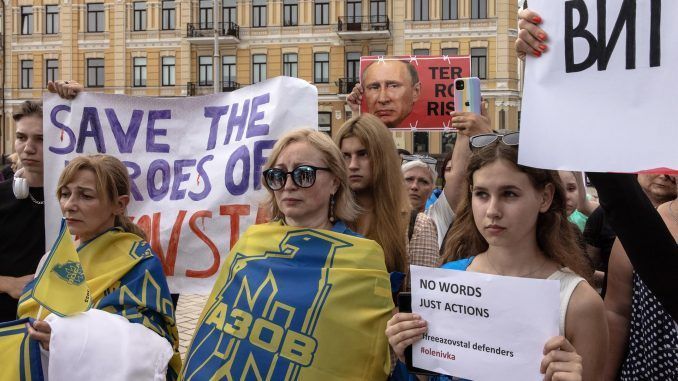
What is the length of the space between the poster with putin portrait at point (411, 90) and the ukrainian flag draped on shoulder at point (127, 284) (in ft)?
6.35

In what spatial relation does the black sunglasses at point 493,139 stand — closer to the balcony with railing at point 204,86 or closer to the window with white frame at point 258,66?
the window with white frame at point 258,66

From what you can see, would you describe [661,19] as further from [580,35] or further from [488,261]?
[488,261]

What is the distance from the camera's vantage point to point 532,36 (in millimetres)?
1890

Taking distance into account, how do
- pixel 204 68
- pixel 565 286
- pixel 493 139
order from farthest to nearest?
pixel 204 68, pixel 493 139, pixel 565 286

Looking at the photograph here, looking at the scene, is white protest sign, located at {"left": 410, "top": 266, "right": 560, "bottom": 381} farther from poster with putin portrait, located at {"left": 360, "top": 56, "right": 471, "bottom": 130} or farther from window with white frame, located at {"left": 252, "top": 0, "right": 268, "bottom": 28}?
window with white frame, located at {"left": 252, "top": 0, "right": 268, "bottom": 28}

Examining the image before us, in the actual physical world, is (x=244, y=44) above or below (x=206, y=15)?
below

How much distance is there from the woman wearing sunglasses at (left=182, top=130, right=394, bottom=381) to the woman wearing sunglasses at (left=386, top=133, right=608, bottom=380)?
26cm

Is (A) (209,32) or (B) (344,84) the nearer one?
(B) (344,84)

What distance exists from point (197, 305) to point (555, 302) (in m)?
7.42

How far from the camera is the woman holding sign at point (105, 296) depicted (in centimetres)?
252

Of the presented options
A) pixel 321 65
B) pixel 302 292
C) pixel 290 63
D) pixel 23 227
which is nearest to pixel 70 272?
pixel 302 292

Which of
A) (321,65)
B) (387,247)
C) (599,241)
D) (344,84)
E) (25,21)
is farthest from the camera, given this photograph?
(25,21)

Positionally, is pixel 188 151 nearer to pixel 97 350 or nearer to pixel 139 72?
pixel 97 350

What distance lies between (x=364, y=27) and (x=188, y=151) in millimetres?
26466
